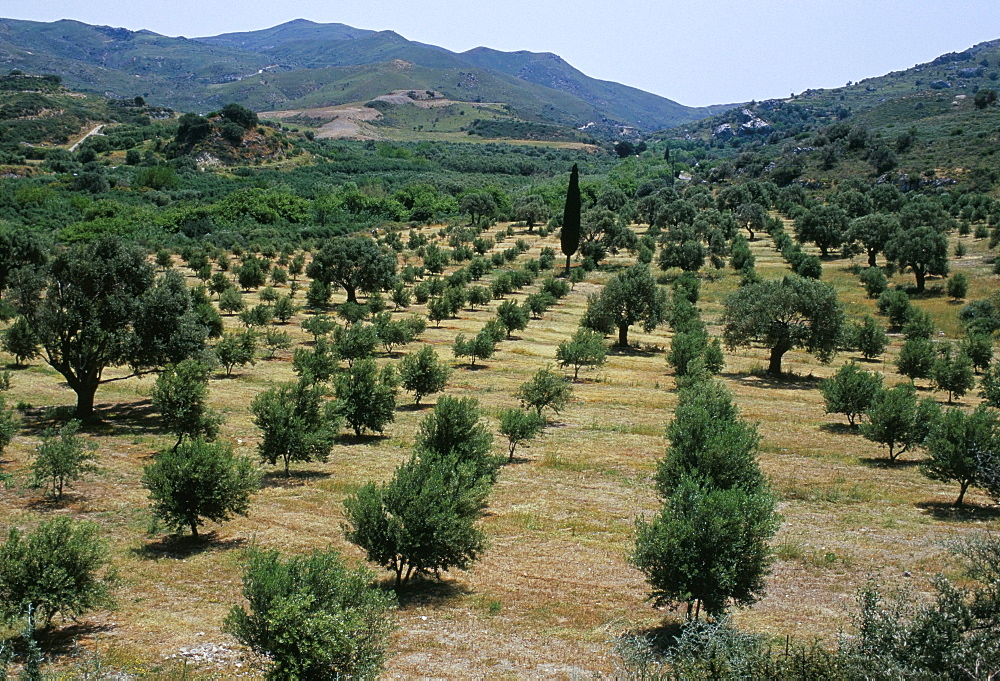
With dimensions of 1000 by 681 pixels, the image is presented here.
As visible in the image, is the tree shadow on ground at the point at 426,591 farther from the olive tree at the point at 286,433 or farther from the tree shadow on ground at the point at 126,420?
the tree shadow on ground at the point at 126,420

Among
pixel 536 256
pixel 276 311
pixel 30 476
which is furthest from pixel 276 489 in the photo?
pixel 536 256

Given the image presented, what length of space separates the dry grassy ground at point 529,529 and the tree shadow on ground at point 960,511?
0.36 ft

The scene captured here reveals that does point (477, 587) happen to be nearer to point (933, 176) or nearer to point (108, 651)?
point (108, 651)

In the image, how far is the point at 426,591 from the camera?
56.9 feet

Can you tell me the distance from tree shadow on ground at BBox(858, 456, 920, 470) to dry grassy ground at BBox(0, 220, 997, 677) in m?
0.14

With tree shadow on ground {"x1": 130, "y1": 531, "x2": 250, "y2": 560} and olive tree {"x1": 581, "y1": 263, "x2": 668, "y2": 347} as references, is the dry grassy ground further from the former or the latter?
olive tree {"x1": 581, "y1": 263, "x2": 668, "y2": 347}

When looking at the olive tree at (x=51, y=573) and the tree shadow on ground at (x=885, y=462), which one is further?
the tree shadow on ground at (x=885, y=462)

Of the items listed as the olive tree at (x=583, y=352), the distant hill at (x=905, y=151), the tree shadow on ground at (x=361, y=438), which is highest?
the distant hill at (x=905, y=151)

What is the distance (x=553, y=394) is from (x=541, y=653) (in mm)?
19242

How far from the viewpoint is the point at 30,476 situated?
2219 centimetres

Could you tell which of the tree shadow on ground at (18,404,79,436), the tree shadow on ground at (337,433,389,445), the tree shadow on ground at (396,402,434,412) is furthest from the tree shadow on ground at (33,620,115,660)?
the tree shadow on ground at (396,402,434,412)

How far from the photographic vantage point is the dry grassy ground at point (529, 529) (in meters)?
14.4

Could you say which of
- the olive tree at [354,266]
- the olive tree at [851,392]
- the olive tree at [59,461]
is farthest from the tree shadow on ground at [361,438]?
the olive tree at [354,266]

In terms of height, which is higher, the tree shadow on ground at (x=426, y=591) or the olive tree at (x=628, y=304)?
the olive tree at (x=628, y=304)
